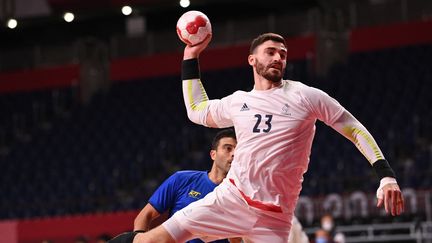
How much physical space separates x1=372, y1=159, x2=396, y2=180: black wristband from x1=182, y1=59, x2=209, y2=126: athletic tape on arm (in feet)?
4.44

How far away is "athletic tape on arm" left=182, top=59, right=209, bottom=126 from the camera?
6633 millimetres

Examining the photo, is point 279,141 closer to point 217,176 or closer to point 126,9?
point 217,176

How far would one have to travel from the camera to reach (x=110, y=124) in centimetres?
2789

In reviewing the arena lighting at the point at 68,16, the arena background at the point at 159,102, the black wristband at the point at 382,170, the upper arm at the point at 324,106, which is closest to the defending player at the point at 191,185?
the upper arm at the point at 324,106

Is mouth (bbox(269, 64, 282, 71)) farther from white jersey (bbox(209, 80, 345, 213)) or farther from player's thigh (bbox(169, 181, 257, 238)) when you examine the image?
player's thigh (bbox(169, 181, 257, 238))

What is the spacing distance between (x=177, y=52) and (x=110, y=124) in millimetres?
3956

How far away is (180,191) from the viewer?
25.5ft

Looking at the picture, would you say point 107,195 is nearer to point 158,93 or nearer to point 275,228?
point 158,93

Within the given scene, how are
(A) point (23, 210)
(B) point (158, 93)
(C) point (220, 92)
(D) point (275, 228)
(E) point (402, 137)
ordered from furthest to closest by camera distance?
(B) point (158, 93) < (C) point (220, 92) < (A) point (23, 210) < (E) point (402, 137) < (D) point (275, 228)

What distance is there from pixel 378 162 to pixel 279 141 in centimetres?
68

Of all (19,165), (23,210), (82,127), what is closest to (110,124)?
(82,127)

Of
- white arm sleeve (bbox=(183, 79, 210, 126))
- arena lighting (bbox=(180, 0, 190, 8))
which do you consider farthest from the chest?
arena lighting (bbox=(180, 0, 190, 8))

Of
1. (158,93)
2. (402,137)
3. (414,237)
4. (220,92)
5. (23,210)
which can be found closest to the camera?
(414,237)

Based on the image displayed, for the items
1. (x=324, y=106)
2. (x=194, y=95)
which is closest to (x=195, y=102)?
(x=194, y=95)
